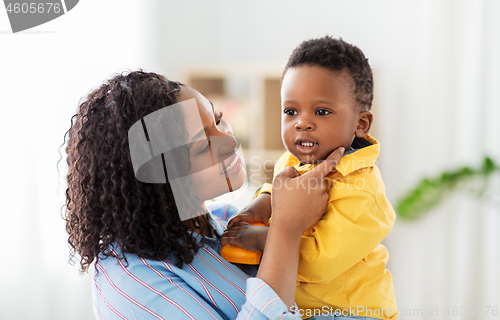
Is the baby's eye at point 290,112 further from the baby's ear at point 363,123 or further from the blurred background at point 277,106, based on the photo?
the blurred background at point 277,106

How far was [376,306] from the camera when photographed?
0.94 meters

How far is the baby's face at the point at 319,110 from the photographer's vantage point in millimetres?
944

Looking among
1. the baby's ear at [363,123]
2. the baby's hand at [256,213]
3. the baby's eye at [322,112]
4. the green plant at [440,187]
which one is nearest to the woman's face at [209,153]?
the baby's hand at [256,213]

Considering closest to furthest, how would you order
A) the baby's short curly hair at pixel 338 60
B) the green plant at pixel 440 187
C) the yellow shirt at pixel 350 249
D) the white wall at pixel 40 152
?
the yellow shirt at pixel 350 249 < the baby's short curly hair at pixel 338 60 < the white wall at pixel 40 152 < the green plant at pixel 440 187

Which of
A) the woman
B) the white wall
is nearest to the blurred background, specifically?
the white wall

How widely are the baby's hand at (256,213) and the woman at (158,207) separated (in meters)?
0.13

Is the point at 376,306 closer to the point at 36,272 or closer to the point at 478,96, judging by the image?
the point at 36,272

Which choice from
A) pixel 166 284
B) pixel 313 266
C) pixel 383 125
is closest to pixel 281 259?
pixel 313 266

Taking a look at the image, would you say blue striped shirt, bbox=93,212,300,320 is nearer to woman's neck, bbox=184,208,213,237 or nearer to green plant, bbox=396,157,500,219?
woman's neck, bbox=184,208,213,237

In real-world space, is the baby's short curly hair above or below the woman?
above

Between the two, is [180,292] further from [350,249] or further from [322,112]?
[322,112]

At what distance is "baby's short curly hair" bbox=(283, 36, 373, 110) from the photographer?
0.96 m

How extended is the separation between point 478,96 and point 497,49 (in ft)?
0.97

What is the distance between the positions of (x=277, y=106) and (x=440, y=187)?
1.13 m
